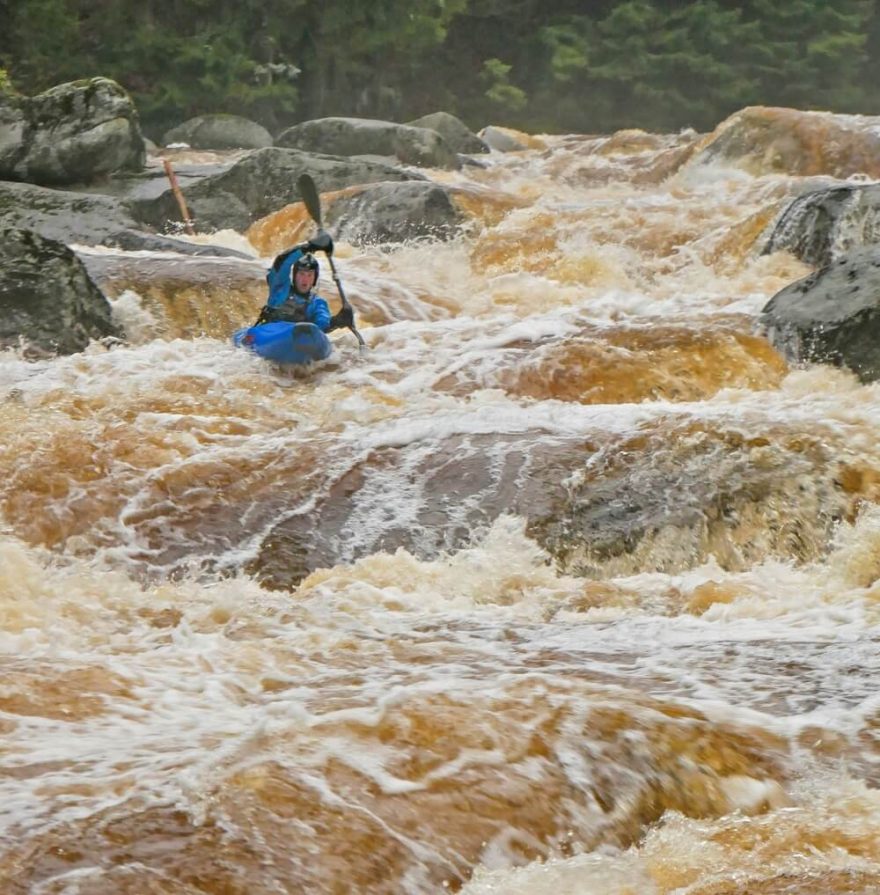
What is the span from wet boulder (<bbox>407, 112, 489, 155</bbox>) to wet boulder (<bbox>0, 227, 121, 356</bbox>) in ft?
39.8

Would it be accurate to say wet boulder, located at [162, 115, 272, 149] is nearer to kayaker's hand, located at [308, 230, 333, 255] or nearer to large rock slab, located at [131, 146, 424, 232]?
large rock slab, located at [131, 146, 424, 232]

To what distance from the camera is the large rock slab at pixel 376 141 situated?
17453 mm

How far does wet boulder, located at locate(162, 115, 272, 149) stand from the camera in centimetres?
2091

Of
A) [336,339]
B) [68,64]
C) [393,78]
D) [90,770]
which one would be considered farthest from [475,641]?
[393,78]

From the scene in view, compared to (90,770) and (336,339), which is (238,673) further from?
(336,339)

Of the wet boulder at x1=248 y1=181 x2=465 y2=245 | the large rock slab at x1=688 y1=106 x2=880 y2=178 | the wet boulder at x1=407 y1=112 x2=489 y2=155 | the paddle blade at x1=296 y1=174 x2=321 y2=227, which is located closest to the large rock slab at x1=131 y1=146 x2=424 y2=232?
the wet boulder at x1=248 y1=181 x2=465 y2=245

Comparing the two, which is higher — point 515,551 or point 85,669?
point 85,669

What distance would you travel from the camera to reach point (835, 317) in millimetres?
7016

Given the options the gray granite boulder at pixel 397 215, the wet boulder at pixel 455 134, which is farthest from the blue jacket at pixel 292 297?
the wet boulder at pixel 455 134

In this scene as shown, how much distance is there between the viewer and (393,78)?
1064 inches

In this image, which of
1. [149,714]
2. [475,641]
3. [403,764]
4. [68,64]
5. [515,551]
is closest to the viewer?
[403,764]

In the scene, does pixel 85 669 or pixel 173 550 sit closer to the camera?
pixel 85 669

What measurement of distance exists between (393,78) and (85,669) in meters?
25.1

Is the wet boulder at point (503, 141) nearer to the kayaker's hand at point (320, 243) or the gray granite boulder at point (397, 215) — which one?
the gray granite boulder at point (397, 215)
